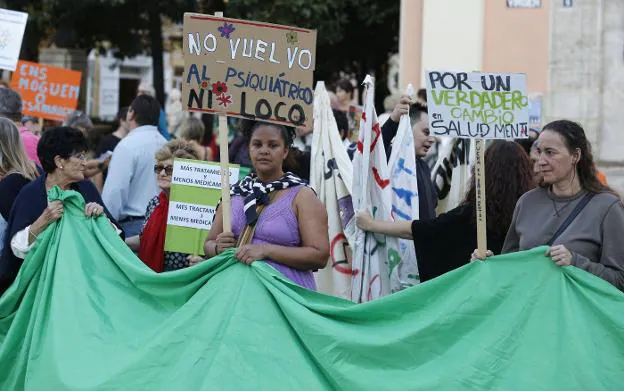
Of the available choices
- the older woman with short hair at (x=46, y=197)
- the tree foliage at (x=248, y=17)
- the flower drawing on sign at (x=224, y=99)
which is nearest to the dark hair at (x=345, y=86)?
the older woman with short hair at (x=46, y=197)

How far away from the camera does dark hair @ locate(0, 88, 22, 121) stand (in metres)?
9.27

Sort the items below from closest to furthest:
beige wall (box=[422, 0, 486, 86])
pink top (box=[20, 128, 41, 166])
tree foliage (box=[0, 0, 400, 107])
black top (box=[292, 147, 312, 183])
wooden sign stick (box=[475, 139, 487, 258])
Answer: wooden sign stick (box=[475, 139, 487, 258])
pink top (box=[20, 128, 41, 166])
black top (box=[292, 147, 312, 183])
beige wall (box=[422, 0, 486, 86])
tree foliage (box=[0, 0, 400, 107])

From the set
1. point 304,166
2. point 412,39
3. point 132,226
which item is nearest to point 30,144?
point 132,226

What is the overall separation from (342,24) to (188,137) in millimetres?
11876

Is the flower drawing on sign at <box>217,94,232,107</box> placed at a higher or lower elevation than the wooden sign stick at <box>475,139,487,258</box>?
higher

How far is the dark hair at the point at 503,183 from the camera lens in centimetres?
704

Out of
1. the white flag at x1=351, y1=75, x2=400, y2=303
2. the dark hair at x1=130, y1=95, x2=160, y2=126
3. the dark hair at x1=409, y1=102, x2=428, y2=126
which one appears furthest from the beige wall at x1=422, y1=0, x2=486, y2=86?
the white flag at x1=351, y1=75, x2=400, y2=303

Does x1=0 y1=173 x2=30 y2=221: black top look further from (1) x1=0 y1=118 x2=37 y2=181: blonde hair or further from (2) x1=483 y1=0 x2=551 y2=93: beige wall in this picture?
(2) x1=483 y1=0 x2=551 y2=93: beige wall

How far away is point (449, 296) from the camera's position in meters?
6.07

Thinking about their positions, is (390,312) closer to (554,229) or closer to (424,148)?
(554,229)

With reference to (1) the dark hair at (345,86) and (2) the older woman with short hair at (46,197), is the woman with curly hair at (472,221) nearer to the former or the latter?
(2) the older woman with short hair at (46,197)

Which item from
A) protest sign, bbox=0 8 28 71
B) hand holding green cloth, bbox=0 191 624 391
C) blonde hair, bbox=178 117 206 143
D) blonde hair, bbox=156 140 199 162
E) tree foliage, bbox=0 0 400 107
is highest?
tree foliage, bbox=0 0 400 107

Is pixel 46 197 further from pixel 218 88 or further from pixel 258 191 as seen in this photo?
pixel 258 191

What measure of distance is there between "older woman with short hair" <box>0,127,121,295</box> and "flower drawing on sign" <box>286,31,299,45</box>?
1342mm
